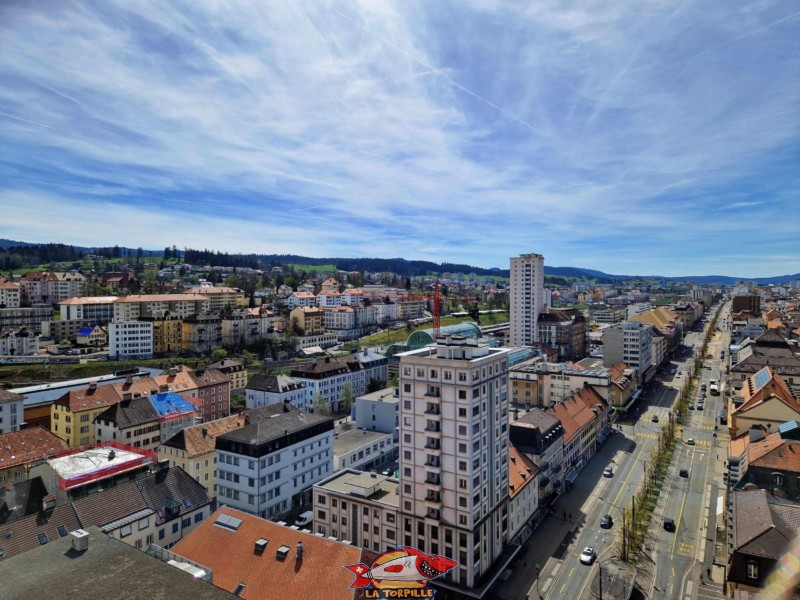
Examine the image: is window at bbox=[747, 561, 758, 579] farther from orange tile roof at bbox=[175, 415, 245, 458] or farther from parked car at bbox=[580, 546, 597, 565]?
orange tile roof at bbox=[175, 415, 245, 458]

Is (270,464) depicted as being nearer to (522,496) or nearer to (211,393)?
(522,496)

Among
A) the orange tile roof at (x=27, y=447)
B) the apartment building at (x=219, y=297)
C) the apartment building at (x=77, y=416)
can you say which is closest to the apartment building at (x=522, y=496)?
the orange tile roof at (x=27, y=447)

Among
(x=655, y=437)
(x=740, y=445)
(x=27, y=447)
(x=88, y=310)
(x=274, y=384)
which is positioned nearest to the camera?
(x=27, y=447)

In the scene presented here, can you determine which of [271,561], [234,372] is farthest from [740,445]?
[234,372]

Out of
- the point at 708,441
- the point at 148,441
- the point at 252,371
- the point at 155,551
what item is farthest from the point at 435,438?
the point at 252,371

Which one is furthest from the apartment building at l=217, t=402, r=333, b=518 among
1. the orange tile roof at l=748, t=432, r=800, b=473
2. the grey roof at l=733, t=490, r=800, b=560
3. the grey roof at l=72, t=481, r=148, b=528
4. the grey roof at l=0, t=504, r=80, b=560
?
the orange tile roof at l=748, t=432, r=800, b=473
